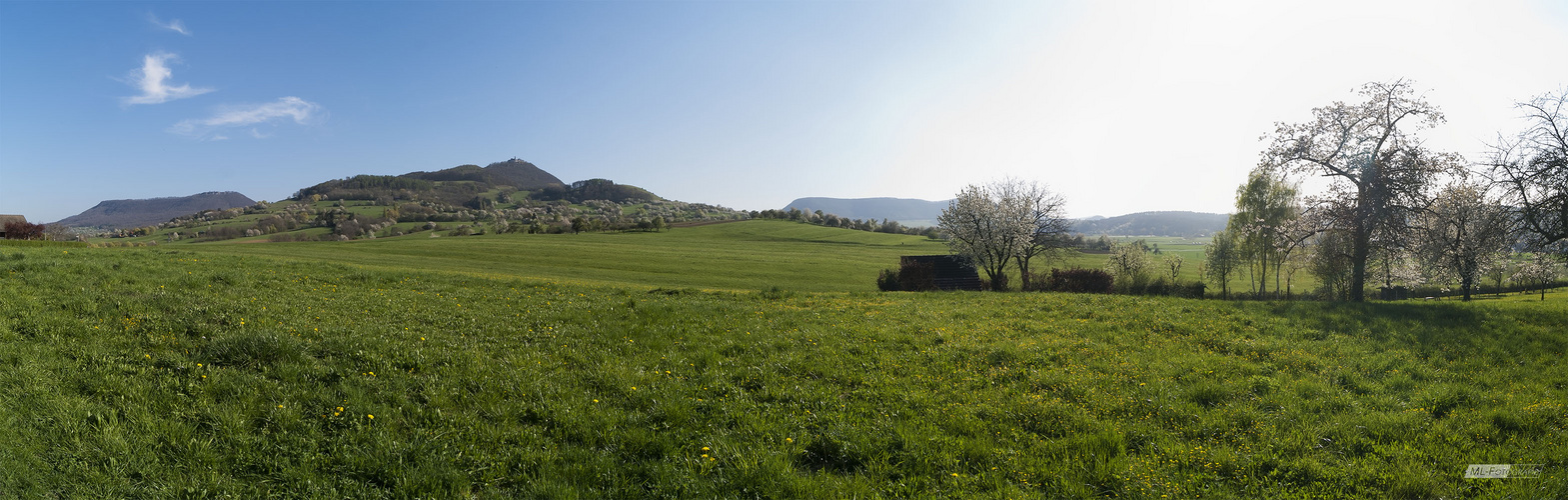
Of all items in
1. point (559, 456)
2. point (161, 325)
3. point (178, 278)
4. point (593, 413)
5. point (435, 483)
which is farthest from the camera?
point (178, 278)

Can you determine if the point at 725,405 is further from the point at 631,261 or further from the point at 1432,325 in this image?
the point at 631,261

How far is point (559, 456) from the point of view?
6273mm

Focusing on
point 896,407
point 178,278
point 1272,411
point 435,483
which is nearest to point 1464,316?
point 1272,411

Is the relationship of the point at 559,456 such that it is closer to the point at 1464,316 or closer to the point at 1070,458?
the point at 1070,458

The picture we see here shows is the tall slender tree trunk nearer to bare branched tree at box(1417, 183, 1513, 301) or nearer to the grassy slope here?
bare branched tree at box(1417, 183, 1513, 301)

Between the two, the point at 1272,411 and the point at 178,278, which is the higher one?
the point at 178,278

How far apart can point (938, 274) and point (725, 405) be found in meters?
41.7

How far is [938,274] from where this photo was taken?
154 feet

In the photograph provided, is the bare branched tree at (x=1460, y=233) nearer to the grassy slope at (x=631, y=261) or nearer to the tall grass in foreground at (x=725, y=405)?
the tall grass in foreground at (x=725, y=405)

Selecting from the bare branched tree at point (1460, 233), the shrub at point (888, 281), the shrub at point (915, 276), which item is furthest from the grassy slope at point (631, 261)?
the bare branched tree at point (1460, 233)

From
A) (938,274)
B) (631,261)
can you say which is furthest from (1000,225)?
(631,261)

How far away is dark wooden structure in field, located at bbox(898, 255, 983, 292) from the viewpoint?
147 feet

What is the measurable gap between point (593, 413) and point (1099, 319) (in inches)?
542

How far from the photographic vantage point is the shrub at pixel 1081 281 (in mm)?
47344
